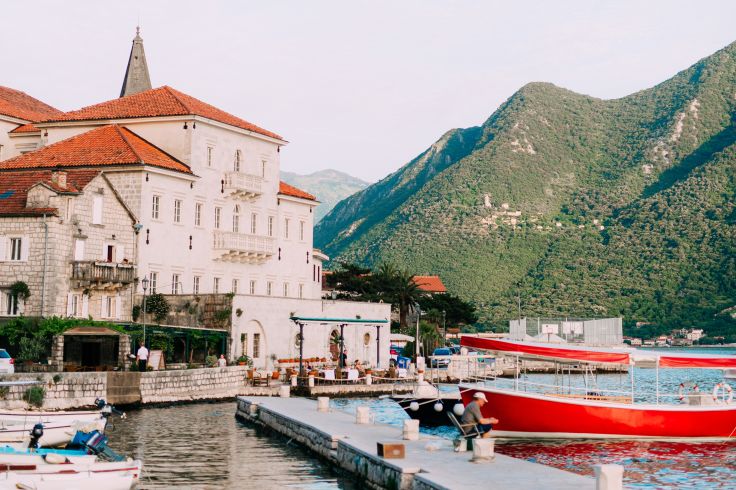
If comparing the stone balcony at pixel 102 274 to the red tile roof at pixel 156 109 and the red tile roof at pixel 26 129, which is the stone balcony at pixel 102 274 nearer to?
the red tile roof at pixel 156 109

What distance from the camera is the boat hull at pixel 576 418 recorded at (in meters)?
36.7

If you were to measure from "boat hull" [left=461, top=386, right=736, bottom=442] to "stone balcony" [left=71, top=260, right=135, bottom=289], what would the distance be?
26.0 metres

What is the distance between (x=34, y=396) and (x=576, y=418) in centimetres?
2211

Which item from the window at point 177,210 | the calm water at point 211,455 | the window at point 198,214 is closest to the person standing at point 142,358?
the calm water at point 211,455

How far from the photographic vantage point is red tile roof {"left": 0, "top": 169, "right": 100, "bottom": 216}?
2078 inches

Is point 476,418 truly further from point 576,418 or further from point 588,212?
point 588,212

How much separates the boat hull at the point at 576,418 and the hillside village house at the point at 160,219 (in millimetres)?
24780

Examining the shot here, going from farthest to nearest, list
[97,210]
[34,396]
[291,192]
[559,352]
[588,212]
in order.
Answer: [588,212] → [291,192] → [97,210] → [34,396] → [559,352]

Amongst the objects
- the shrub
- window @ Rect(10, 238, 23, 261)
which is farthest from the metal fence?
the shrub

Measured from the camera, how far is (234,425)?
132 ft

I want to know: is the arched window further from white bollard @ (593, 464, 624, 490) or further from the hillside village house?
white bollard @ (593, 464, 624, 490)

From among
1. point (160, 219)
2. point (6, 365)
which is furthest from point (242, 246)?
point (6, 365)

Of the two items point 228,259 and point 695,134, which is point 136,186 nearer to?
point 228,259

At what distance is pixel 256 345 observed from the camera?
61094 millimetres
